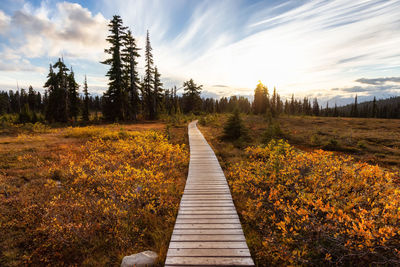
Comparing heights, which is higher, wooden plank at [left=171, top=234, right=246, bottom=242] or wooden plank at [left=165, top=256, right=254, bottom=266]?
wooden plank at [left=171, top=234, right=246, bottom=242]

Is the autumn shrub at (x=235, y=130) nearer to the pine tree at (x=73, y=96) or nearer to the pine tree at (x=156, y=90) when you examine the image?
the pine tree at (x=156, y=90)

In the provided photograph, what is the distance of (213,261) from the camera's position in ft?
12.4

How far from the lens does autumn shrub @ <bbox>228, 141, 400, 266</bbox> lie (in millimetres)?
3541

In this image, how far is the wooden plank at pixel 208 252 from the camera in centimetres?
394

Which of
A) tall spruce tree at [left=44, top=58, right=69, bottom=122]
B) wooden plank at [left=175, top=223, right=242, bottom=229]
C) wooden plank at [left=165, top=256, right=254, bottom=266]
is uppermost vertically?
tall spruce tree at [left=44, top=58, right=69, bottom=122]

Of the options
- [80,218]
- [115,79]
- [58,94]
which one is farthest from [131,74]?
[80,218]

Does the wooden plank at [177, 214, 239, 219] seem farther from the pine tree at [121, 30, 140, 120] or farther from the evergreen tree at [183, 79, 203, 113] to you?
the evergreen tree at [183, 79, 203, 113]

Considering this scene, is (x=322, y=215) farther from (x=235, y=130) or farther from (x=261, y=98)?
(x=261, y=98)

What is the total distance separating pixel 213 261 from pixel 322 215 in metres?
3.17

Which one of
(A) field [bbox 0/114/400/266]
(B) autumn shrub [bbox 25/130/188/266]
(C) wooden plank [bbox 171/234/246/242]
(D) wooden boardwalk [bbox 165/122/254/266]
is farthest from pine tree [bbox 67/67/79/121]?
(C) wooden plank [bbox 171/234/246/242]

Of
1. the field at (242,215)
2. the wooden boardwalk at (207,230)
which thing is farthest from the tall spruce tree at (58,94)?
the wooden boardwalk at (207,230)

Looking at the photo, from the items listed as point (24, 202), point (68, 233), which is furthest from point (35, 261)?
point (24, 202)

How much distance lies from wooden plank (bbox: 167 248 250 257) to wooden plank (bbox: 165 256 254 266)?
0.25ft

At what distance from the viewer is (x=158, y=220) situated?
5.40 meters
